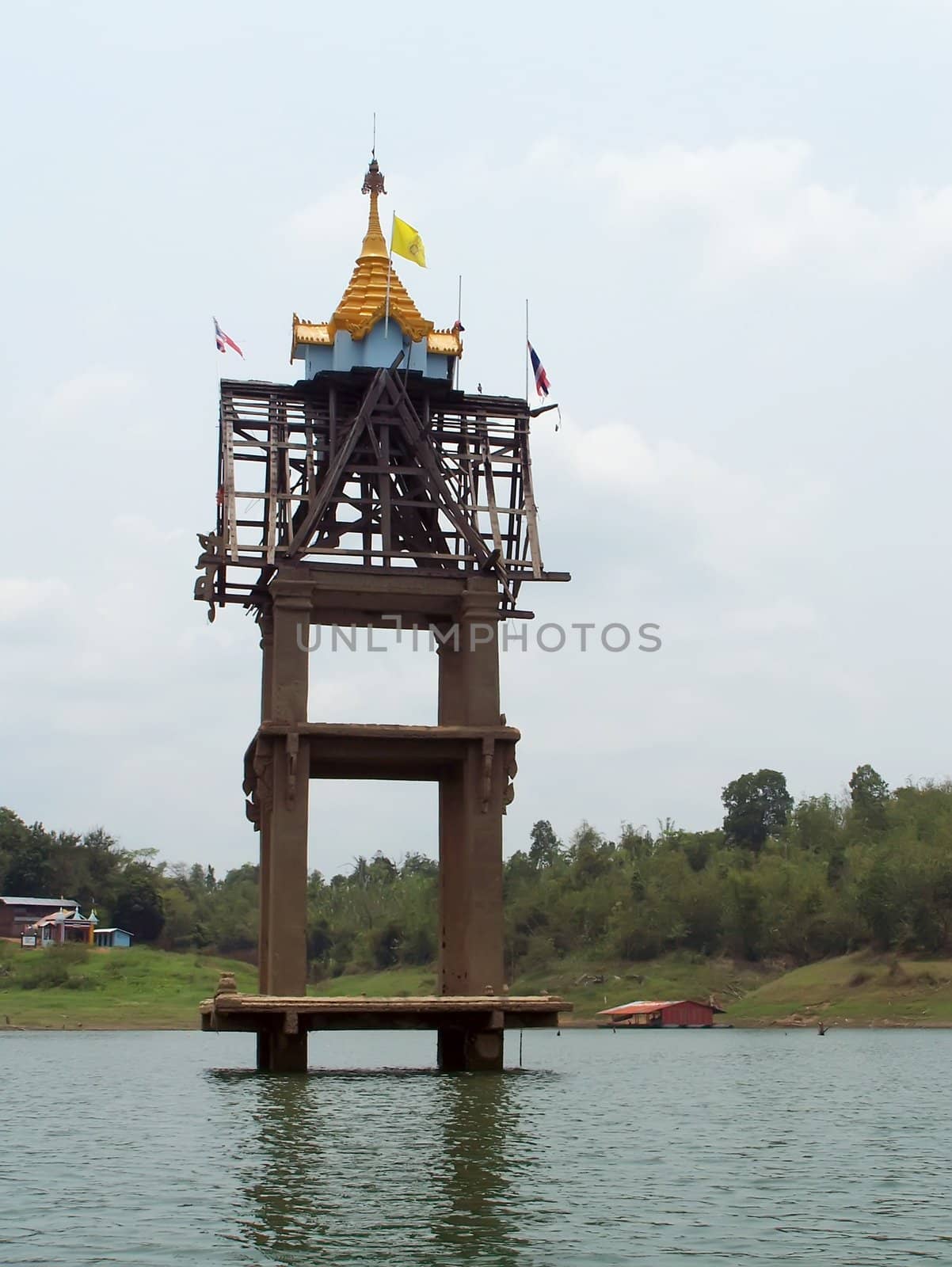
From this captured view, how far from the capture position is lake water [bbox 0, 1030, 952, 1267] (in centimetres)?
2084

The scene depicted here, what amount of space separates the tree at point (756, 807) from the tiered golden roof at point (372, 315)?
13020 centimetres

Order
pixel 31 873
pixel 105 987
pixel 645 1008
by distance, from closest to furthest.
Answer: pixel 645 1008, pixel 105 987, pixel 31 873

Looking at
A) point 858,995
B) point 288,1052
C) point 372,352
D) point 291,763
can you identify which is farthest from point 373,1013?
point 858,995

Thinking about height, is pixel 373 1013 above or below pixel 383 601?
below

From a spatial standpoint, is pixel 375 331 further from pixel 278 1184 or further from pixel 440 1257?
pixel 440 1257

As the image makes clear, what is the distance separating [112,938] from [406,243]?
361ft

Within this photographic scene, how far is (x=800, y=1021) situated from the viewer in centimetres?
11512

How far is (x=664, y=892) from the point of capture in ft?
478

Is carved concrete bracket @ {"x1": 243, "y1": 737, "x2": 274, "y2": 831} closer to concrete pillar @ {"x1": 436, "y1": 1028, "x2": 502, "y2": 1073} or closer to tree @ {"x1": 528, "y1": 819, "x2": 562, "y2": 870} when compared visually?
concrete pillar @ {"x1": 436, "y1": 1028, "x2": 502, "y2": 1073}

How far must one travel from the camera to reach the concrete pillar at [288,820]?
137 feet

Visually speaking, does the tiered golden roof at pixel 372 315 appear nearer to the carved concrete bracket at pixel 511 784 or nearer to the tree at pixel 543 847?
the carved concrete bracket at pixel 511 784

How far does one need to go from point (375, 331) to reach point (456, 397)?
265cm

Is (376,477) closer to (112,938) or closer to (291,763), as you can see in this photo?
(291,763)

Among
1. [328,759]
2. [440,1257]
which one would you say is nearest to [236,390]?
[328,759]
